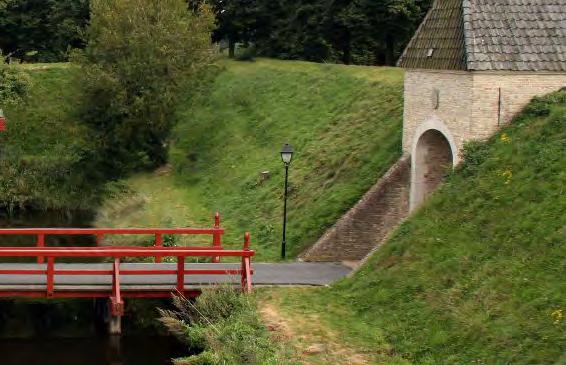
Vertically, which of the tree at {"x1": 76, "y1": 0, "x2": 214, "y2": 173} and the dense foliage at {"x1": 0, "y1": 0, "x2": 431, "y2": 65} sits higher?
the dense foliage at {"x1": 0, "y1": 0, "x2": 431, "y2": 65}

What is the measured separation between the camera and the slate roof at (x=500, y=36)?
24.5m

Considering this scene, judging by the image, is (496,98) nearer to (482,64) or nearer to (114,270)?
(482,64)

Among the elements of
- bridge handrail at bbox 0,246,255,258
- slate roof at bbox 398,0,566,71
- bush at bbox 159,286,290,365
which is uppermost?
slate roof at bbox 398,0,566,71

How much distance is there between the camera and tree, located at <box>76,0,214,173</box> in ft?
134

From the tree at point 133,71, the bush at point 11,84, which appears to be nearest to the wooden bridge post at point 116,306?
the tree at point 133,71

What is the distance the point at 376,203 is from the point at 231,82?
2560cm

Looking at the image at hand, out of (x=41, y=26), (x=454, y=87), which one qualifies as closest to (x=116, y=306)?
(x=454, y=87)

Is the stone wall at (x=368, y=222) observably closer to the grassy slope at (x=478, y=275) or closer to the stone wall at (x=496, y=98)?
the grassy slope at (x=478, y=275)

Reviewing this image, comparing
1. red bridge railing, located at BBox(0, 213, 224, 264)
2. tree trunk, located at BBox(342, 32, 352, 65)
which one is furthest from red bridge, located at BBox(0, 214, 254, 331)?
tree trunk, located at BBox(342, 32, 352, 65)

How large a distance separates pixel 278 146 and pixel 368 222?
13.5 meters

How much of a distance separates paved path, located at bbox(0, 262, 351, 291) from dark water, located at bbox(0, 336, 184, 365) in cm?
135

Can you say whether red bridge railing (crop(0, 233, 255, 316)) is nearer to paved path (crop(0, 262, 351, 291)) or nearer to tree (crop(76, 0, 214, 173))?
paved path (crop(0, 262, 351, 291))

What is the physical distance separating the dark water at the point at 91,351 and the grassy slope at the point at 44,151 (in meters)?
17.8

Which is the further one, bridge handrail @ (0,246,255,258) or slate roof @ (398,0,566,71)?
slate roof @ (398,0,566,71)
